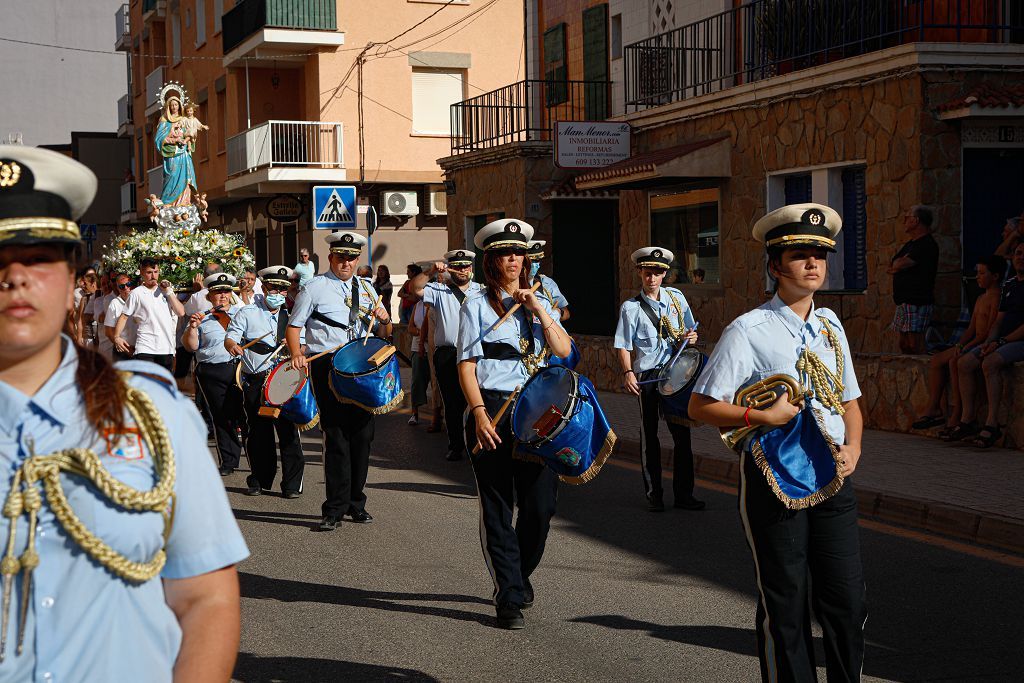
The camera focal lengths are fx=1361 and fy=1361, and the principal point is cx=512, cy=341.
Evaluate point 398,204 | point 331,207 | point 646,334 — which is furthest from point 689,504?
point 398,204

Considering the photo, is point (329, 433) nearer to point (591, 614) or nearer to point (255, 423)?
point (255, 423)

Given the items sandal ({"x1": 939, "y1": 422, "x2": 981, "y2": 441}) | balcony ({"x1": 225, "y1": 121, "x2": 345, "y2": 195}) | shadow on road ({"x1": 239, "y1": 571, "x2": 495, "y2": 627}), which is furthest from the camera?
balcony ({"x1": 225, "y1": 121, "x2": 345, "y2": 195})

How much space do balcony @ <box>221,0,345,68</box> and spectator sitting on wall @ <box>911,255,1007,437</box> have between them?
925 inches

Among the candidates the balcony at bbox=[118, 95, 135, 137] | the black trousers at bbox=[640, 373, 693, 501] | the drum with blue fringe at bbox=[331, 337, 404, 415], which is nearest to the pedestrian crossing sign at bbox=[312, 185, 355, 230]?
the black trousers at bbox=[640, 373, 693, 501]

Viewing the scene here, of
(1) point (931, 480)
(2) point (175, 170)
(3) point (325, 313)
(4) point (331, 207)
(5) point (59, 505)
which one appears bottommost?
(1) point (931, 480)

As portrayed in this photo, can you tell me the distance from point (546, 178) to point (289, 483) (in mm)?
14782

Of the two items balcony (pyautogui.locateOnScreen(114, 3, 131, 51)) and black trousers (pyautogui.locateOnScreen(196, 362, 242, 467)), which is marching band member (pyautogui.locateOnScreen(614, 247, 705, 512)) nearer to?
black trousers (pyautogui.locateOnScreen(196, 362, 242, 467))

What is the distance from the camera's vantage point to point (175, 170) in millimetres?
26188

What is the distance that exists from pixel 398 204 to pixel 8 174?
105ft

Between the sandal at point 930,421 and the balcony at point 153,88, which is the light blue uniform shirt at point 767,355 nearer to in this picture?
the sandal at point 930,421

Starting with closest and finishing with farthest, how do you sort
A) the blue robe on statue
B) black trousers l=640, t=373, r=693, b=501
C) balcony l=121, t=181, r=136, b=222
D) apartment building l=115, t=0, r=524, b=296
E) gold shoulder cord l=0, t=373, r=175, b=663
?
gold shoulder cord l=0, t=373, r=175, b=663
black trousers l=640, t=373, r=693, b=501
the blue robe on statue
apartment building l=115, t=0, r=524, b=296
balcony l=121, t=181, r=136, b=222

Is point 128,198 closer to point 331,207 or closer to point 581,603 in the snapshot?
point 331,207

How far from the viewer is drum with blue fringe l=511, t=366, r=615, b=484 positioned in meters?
6.50

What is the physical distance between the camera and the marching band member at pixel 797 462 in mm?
4723
